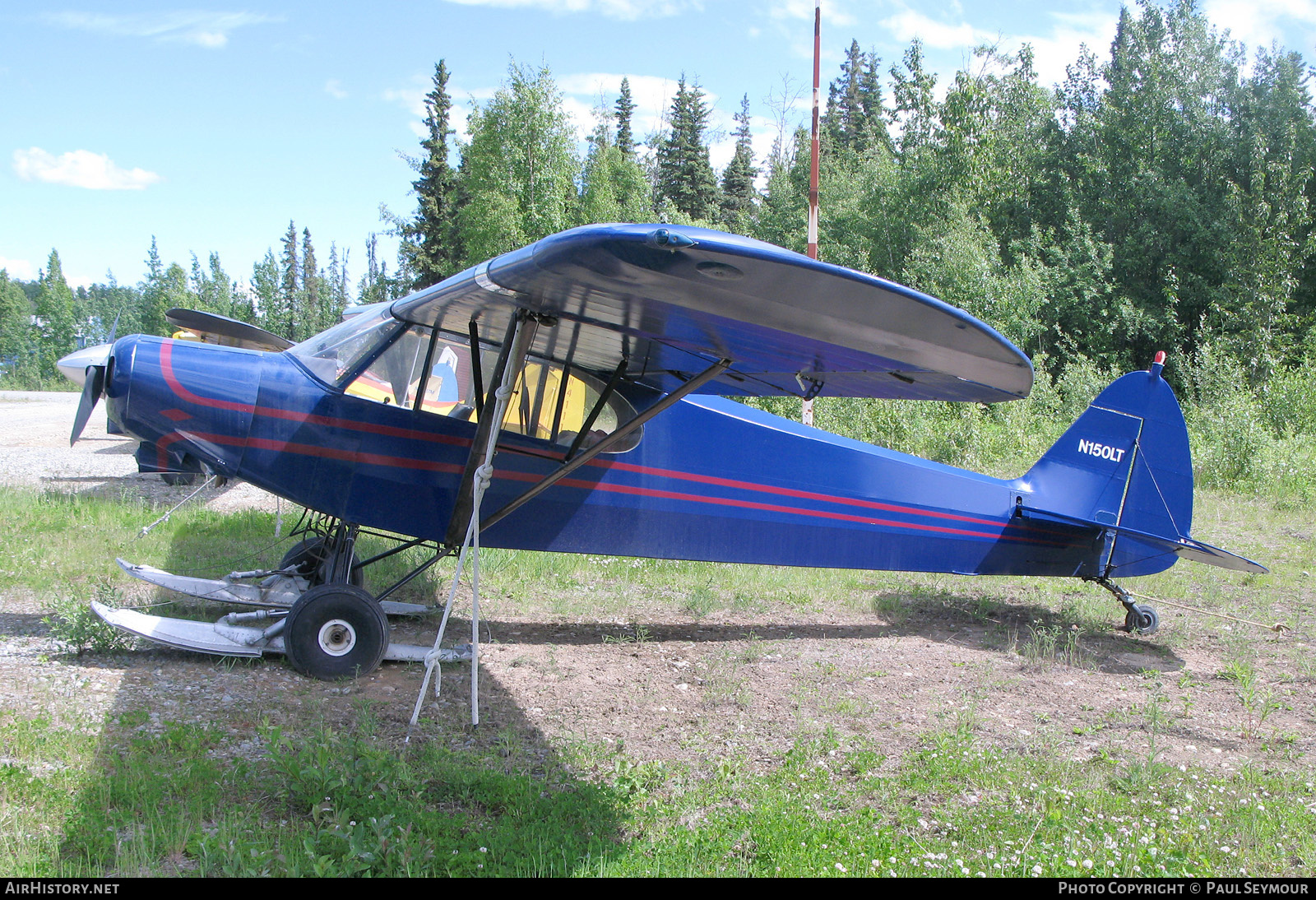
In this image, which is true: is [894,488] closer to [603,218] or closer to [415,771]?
[415,771]

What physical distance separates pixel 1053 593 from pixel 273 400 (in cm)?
717

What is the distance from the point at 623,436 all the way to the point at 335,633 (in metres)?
2.05

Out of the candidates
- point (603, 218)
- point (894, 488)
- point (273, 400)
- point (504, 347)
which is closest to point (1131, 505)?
point (894, 488)

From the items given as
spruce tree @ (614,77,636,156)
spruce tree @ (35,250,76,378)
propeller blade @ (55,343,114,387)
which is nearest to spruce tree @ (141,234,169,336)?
spruce tree @ (35,250,76,378)

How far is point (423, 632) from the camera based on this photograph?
614 cm

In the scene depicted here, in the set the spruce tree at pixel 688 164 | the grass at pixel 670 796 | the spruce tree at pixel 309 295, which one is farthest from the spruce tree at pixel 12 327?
the grass at pixel 670 796

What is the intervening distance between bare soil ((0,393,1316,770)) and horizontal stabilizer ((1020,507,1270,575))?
26.2 inches

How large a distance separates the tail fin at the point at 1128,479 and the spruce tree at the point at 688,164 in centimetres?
4099

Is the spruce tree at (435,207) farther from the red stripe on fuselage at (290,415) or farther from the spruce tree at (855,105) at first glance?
the red stripe on fuselage at (290,415)

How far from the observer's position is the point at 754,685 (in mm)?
5371

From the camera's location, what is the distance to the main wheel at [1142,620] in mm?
6762

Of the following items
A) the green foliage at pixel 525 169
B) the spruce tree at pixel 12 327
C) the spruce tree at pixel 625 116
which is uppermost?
the spruce tree at pixel 625 116

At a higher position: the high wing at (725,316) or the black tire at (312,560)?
the high wing at (725,316)
